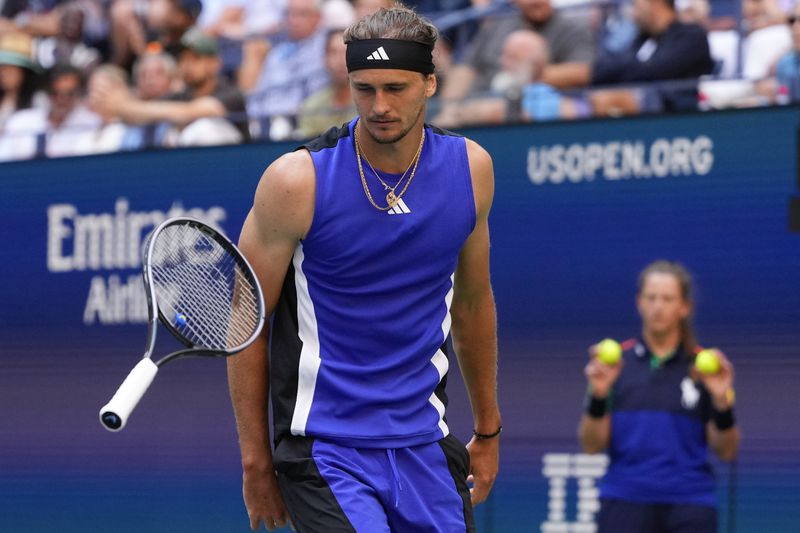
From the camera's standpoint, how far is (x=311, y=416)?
3768 mm

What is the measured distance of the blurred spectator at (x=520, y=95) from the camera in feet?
23.9

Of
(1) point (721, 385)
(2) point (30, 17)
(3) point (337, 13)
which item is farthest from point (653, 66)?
(2) point (30, 17)

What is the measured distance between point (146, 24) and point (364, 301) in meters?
6.71

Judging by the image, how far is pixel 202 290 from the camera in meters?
3.89

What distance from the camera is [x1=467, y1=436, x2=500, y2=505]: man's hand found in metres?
4.24

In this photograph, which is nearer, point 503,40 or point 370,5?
point 503,40

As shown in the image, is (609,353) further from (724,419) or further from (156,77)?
(156,77)

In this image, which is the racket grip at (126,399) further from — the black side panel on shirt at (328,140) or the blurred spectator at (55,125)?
the blurred spectator at (55,125)

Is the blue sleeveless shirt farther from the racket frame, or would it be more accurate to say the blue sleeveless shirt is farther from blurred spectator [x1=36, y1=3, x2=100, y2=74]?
blurred spectator [x1=36, y1=3, x2=100, y2=74]

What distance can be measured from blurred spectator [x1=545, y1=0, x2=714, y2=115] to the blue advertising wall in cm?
14

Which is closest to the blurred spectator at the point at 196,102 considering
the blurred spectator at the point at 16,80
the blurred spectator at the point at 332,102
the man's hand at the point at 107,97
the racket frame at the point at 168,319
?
the man's hand at the point at 107,97

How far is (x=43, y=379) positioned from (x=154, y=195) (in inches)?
55.8

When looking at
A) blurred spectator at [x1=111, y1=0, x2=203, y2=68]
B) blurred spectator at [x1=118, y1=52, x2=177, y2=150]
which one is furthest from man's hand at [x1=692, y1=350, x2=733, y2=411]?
blurred spectator at [x1=111, y1=0, x2=203, y2=68]

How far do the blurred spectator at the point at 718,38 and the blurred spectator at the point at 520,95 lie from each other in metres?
0.72
